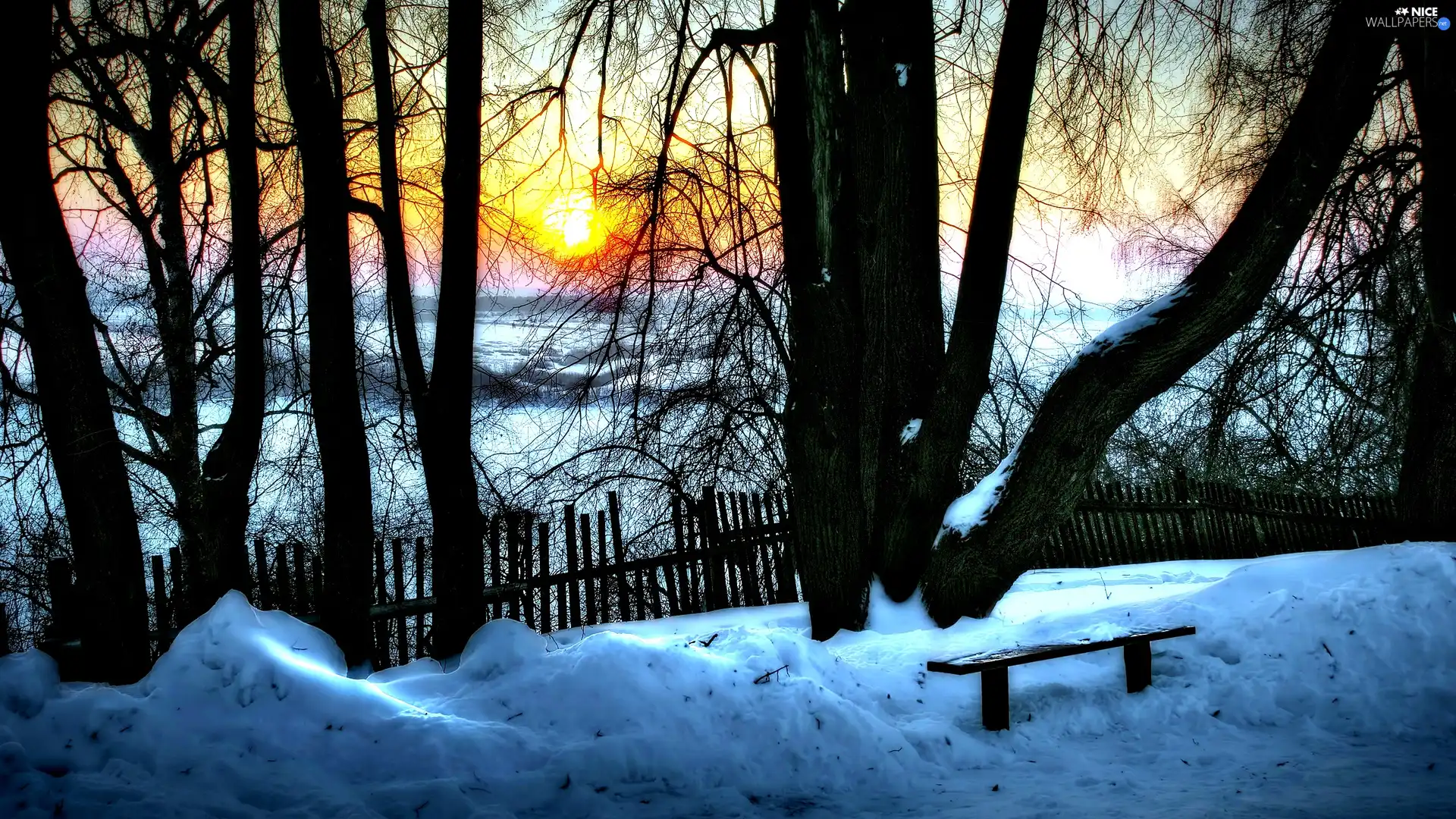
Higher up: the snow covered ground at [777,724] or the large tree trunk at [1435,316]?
the large tree trunk at [1435,316]

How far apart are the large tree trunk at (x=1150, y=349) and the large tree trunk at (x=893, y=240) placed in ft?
1.67

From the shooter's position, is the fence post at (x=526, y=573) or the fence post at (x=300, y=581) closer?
the fence post at (x=300, y=581)

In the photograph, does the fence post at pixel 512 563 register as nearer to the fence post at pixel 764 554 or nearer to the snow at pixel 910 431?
the fence post at pixel 764 554

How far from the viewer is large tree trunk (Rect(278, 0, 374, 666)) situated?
16.6ft

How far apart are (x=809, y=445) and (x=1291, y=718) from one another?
3256 mm

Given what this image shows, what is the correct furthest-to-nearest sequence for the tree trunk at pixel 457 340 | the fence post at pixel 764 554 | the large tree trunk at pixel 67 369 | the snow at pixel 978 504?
the fence post at pixel 764 554, the snow at pixel 978 504, the tree trunk at pixel 457 340, the large tree trunk at pixel 67 369

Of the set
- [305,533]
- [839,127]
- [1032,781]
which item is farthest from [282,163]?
[305,533]

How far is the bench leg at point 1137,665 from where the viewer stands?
16.6 ft

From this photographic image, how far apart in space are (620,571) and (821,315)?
140 inches

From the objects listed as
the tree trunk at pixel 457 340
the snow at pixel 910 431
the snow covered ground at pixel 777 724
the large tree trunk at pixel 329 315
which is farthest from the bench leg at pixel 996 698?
the large tree trunk at pixel 329 315

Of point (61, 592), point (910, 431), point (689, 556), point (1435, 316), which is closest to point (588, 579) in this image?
point (689, 556)

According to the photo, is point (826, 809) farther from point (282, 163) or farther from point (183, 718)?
point (282, 163)

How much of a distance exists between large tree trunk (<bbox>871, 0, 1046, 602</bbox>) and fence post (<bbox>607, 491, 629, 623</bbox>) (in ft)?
9.38

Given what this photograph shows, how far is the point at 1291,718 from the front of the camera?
478 centimetres
